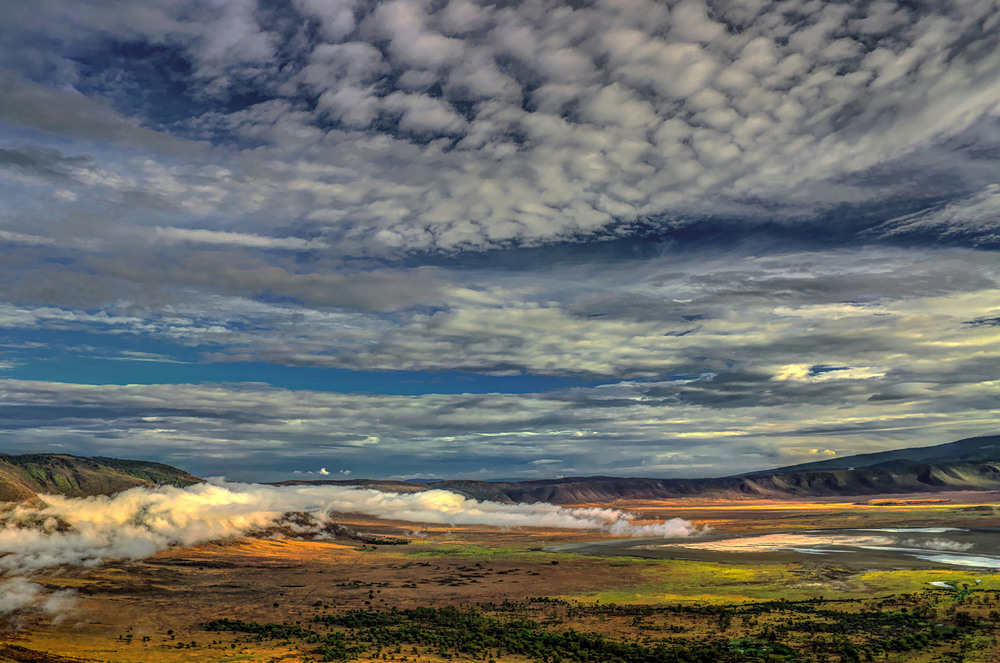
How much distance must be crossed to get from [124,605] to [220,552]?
87.4m

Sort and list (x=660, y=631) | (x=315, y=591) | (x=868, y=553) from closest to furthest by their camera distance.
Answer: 1. (x=660, y=631)
2. (x=315, y=591)
3. (x=868, y=553)

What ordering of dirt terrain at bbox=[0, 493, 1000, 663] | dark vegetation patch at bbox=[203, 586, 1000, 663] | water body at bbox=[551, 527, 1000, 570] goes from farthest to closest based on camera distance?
water body at bbox=[551, 527, 1000, 570] < dirt terrain at bbox=[0, 493, 1000, 663] < dark vegetation patch at bbox=[203, 586, 1000, 663]

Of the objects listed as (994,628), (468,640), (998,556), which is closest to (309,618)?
(468,640)

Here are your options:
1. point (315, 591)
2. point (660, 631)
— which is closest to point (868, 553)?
point (660, 631)

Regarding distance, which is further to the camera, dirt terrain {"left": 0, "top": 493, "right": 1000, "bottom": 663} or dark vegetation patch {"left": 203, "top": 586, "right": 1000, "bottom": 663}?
dirt terrain {"left": 0, "top": 493, "right": 1000, "bottom": 663}

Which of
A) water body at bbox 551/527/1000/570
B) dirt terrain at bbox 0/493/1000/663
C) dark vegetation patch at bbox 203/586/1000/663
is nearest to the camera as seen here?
dark vegetation patch at bbox 203/586/1000/663

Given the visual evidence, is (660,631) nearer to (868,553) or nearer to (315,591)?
(315,591)

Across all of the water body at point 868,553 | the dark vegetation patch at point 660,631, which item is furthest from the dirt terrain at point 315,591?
the water body at point 868,553

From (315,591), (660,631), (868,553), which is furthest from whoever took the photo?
(868,553)

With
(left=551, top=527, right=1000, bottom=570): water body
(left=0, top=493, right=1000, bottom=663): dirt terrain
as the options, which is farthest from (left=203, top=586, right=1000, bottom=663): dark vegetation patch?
(left=551, top=527, right=1000, bottom=570): water body

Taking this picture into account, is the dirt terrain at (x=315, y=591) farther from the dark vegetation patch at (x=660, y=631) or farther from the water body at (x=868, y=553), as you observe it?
the water body at (x=868, y=553)

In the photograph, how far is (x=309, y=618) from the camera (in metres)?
102

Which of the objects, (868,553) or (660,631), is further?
(868,553)

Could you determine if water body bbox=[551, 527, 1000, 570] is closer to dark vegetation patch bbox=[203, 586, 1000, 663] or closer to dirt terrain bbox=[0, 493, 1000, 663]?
dirt terrain bbox=[0, 493, 1000, 663]
